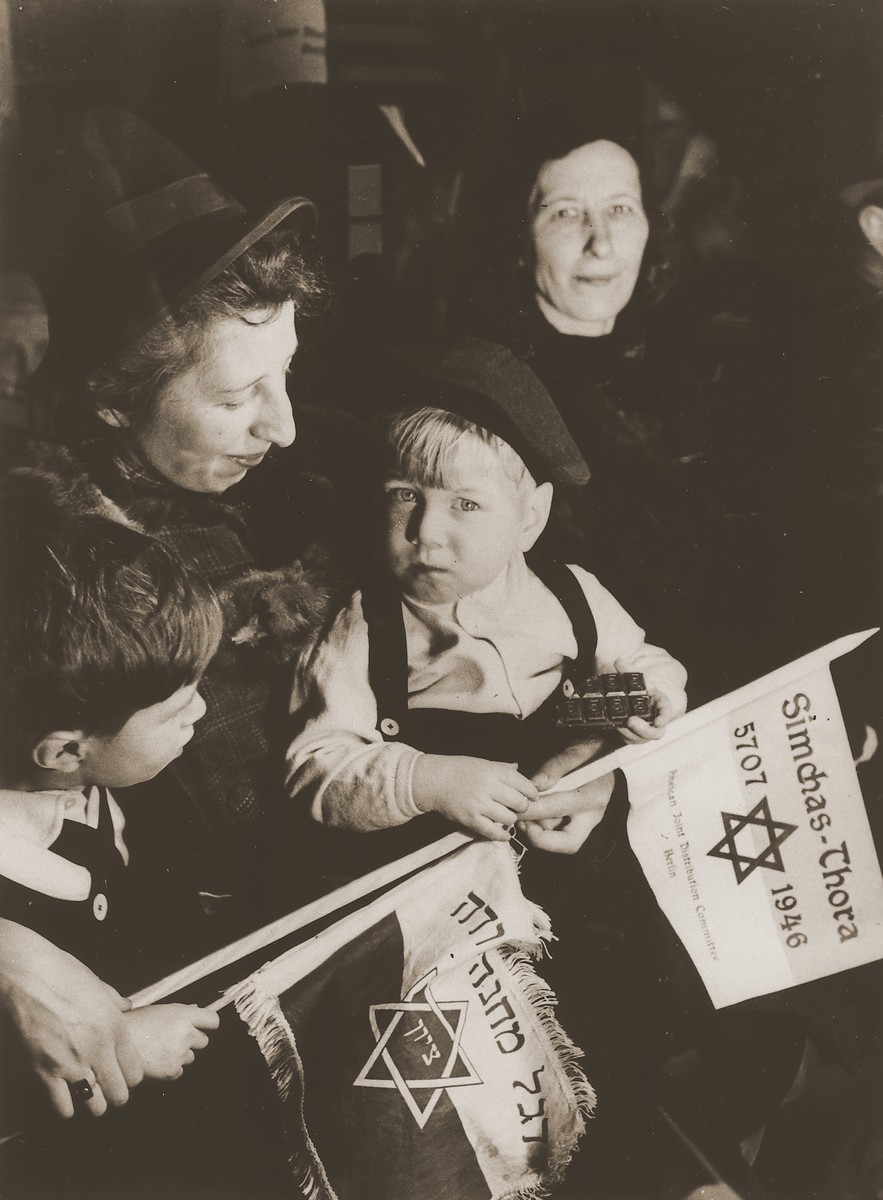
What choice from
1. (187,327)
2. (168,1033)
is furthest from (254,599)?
(168,1033)

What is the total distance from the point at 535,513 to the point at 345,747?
19.6 inches

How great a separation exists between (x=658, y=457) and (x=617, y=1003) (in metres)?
0.91

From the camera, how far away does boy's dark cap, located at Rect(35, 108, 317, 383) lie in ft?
5.47

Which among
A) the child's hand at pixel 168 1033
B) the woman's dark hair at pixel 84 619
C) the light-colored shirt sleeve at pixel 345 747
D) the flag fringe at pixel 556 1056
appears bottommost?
the flag fringe at pixel 556 1056

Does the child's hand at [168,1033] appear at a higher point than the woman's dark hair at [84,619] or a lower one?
lower

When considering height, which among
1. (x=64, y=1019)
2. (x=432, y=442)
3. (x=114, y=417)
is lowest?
(x=64, y=1019)

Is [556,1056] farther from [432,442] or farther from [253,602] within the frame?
[432,442]

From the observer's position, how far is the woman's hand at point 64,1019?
171cm

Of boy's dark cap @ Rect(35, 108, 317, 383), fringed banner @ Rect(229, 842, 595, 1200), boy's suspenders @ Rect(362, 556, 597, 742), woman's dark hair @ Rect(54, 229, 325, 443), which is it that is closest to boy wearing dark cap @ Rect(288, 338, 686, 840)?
boy's suspenders @ Rect(362, 556, 597, 742)

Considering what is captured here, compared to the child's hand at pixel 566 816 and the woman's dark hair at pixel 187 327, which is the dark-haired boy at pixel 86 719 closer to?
the woman's dark hair at pixel 187 327

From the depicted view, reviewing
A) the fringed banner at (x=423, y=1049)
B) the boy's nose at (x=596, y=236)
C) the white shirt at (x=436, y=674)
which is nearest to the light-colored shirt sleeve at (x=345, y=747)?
the white shirt at (x=436, y=674)

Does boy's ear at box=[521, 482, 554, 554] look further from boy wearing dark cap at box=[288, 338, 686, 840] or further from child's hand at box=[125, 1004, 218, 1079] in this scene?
child's hand at box=[125, 1004, 218, 1079]

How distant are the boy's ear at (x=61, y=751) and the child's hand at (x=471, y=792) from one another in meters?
0.56

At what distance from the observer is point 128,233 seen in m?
1.67
